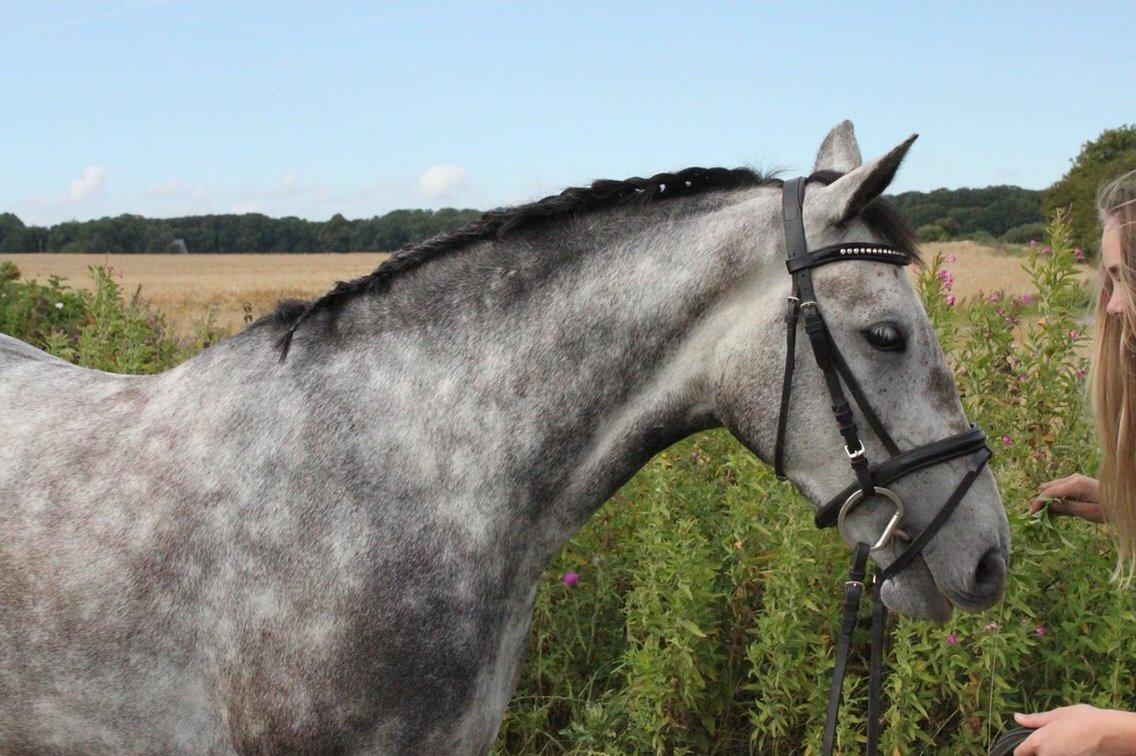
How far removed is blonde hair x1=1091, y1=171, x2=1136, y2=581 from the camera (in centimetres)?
248

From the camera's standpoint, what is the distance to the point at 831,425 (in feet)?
7.47

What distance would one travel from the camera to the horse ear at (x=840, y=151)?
8.82 feet

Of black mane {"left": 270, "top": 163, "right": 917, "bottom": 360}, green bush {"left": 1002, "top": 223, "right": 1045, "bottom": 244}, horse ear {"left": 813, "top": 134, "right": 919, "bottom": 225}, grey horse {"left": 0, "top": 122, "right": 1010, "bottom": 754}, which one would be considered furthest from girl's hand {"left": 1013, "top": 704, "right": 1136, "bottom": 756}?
green bush {"left": 1002, "top": 223, "right": 1045, "bottom": 244}

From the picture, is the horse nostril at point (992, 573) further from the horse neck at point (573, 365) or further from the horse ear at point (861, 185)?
the horse ear at point (861, 185)

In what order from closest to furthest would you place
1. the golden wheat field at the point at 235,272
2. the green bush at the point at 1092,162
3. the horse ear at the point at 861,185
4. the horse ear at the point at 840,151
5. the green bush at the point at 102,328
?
the horse ear at the point at 861,185 < the horse ear at the point at 840,151 < the green bush at the point at 102,328 < the golden wheat field at the point at 235,272 < the green bush at the point at 1092,162

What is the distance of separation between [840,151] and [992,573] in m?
1.18

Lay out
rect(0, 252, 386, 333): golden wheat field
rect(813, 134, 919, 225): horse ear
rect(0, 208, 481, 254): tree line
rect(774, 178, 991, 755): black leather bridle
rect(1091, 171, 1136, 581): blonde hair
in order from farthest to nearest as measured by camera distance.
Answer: rect(0, 208, 481, 254): tree line
rect(0, 252, 386, 333): golden wheat field
rect(1091, 171, 1136, 581): blonde hair
rect(774, 178, 991, 755): black leather bridle
rect(813, 134, 919, 225): horse ear

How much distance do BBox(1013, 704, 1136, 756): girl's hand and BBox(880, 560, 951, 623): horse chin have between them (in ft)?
1.07

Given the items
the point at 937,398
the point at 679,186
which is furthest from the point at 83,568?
the point at 937,398

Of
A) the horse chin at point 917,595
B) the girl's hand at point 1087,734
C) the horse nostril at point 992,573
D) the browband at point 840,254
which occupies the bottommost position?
the girl's hand at point 1087,734

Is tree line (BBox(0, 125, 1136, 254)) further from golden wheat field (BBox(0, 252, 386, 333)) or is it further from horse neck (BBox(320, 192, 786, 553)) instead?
horse neck (BBox(320, 192, 786, 553))

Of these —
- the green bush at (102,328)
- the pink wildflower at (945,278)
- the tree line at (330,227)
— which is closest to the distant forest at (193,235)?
the tree line at (330,227)

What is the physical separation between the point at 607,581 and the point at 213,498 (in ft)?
6.67

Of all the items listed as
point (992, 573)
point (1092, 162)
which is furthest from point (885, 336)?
point (1092, 162)
